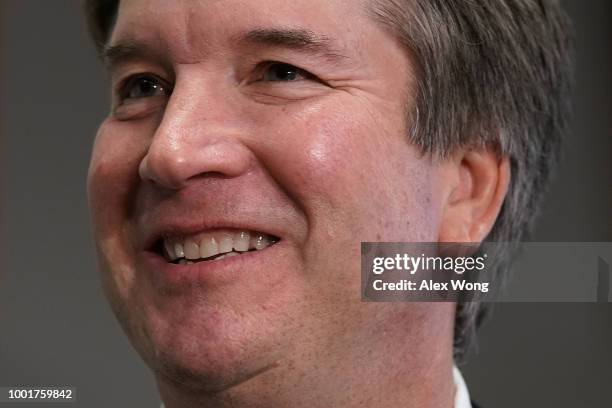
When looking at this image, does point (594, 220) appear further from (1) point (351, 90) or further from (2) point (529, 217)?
(1) point (351, 90)

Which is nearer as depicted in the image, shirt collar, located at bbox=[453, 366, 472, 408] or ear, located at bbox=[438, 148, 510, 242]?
ear, located at bbox=[438, 148, 510, 242]

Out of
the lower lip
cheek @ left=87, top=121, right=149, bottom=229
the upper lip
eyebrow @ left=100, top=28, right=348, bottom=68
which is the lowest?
the lower lip

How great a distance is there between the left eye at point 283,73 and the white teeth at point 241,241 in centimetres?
20

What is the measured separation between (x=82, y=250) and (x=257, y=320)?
0.82 meters

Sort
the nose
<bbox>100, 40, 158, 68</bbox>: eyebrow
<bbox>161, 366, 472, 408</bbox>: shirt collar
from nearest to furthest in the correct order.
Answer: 1. the nose
2. <bbox>100, 40, 158, 68</bbox>: eyebrow
3. <bbox>161, 366, 472, 408</bbox>: shirt collar

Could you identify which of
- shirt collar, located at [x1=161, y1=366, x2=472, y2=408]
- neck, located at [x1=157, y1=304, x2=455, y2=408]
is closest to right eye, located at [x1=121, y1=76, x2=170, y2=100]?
neck, located at [x1=157, y1=304, x2=455, y2=408]

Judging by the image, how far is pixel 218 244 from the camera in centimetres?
105

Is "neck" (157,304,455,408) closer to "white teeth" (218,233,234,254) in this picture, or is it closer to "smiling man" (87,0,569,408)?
"smiling man" (87,0,569,408)

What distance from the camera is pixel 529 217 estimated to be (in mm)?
1471

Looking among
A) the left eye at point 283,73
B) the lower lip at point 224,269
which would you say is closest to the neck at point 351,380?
the lower lip at point 224,269

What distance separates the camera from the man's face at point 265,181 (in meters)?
1.02

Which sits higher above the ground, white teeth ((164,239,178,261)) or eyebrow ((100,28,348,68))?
eyebrow ((100,28,348,68))

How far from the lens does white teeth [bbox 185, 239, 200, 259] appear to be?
1.06m

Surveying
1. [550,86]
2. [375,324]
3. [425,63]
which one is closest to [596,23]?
[550,86]
